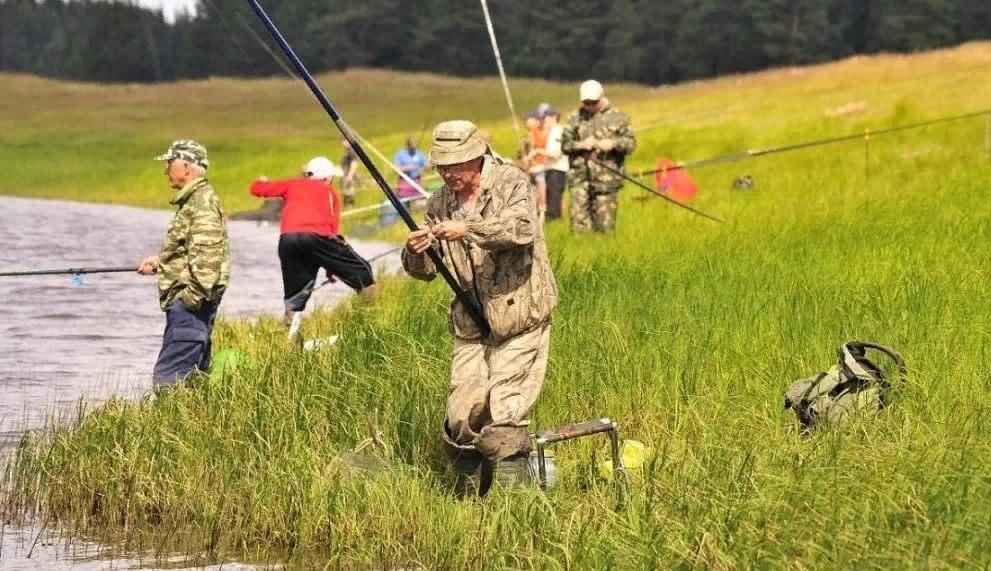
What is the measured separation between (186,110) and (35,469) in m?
69.9

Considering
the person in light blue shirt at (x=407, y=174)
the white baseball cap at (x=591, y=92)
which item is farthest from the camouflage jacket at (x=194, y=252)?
the person in light blue shirt at (x=407, y=174)

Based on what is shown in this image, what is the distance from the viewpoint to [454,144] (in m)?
7.27

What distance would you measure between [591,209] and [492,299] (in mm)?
10854

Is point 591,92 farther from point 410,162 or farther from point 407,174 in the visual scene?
point 410,162

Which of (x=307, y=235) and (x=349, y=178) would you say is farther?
(x=349, y=178)

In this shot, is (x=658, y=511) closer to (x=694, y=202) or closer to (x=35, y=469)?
(x=35, y=469)

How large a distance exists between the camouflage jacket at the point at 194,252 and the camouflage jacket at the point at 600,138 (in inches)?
322

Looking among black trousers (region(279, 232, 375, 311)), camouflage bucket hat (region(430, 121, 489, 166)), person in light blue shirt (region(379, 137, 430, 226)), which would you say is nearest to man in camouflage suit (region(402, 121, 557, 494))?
camouflage bucket hat (region(430, 121, 489, 166))

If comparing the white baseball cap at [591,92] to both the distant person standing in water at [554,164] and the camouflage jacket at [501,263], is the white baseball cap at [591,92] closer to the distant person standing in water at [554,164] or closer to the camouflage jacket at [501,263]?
the distant person standing in water at [554,164]

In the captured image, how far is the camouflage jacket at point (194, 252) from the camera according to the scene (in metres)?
9.80

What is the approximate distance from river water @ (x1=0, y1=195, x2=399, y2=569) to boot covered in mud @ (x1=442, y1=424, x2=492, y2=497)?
146 centimetres

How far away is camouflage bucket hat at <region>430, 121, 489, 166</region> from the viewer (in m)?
7.25

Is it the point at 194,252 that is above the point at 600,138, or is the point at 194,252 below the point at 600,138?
above

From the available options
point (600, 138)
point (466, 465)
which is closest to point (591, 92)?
point (600, 138)
